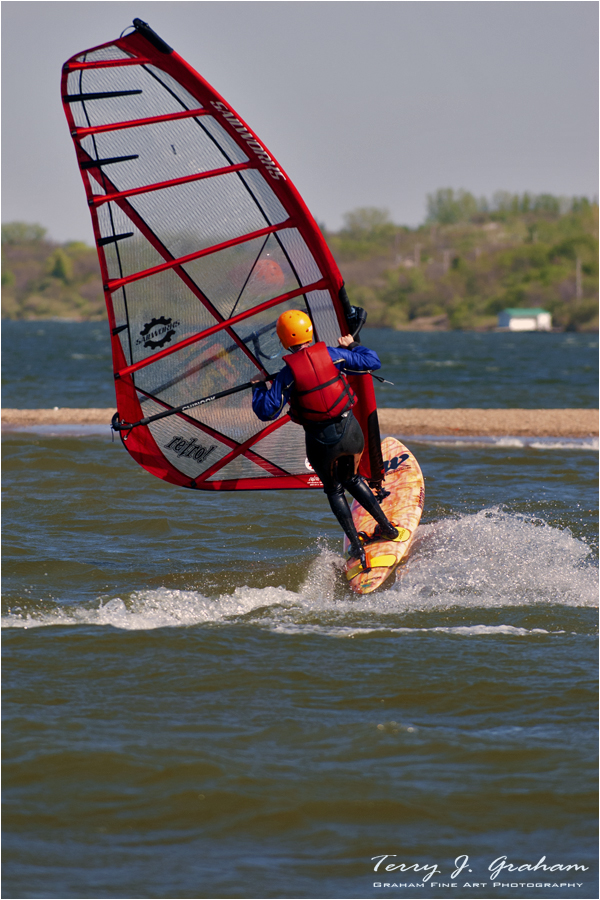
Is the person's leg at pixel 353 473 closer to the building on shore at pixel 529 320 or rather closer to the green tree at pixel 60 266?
the building on shore at pixel 529 320

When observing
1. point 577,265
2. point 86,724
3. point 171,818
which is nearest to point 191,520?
point 86,724

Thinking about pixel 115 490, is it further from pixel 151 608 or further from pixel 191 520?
pixel 151 608

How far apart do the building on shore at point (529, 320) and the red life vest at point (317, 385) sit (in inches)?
3335

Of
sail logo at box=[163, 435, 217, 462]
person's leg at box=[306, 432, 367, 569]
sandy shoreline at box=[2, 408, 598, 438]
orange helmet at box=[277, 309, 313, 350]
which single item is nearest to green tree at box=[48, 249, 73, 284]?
sandy shoreline at box=[2, 408, 598, 438]

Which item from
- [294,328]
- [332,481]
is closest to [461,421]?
[332,481]

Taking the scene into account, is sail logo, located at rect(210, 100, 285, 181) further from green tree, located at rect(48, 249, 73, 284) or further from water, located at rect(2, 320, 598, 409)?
green tree, located at rect(48, 249, 73, 284)

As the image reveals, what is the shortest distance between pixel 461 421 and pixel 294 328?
1096 cm

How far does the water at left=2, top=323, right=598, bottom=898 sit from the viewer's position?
3.41m

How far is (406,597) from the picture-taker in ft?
19.8

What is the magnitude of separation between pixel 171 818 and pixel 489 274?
10311cm

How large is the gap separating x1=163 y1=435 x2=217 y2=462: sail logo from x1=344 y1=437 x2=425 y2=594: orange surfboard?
126 cm

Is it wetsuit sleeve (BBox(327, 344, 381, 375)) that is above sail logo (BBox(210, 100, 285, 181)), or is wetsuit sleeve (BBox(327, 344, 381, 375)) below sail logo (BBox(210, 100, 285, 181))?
below

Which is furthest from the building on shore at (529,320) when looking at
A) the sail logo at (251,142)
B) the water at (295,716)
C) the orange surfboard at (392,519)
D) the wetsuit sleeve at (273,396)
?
the wetsuit sleeve at (273,396)

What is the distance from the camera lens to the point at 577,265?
318 feet
